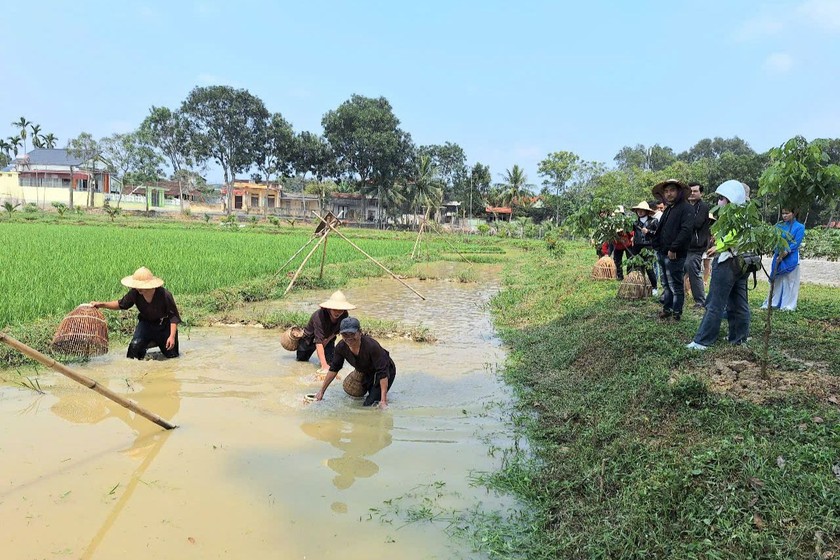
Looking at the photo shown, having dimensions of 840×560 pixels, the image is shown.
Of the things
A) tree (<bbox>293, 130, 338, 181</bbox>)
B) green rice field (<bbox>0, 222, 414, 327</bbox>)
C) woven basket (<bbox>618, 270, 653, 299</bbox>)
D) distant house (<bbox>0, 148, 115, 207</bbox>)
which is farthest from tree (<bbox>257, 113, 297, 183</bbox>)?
woven basket (<bbox>618, 270, 653, 299</bbox>)

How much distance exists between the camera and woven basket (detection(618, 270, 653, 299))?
8.06m

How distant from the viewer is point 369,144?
156 feet

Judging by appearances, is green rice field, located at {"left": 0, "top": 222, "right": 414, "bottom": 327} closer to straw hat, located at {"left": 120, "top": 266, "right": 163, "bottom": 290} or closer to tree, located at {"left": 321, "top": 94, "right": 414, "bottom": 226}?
straw hat, located at {"left": 120, "top": 266, "right": 163, "bottom": 290}

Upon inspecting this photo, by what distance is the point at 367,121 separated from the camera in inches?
1887

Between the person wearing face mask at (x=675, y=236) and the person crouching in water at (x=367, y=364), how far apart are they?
132 inches

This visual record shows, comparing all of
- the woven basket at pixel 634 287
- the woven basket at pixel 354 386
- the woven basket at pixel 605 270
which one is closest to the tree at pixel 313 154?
the woven basket at pixel 605 270

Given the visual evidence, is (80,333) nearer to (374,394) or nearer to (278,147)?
(374,394)

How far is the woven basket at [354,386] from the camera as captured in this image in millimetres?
5031

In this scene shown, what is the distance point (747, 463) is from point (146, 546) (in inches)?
119

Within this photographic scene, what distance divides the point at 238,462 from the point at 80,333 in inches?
115

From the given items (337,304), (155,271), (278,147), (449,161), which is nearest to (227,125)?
(278,147)

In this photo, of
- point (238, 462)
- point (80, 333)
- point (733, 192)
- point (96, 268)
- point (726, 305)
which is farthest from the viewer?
point (96, 268)

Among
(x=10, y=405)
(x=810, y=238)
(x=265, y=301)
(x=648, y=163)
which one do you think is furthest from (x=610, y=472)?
(x=648, y=163)

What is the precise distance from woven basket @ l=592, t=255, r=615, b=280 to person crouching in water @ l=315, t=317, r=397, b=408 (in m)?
7.56
